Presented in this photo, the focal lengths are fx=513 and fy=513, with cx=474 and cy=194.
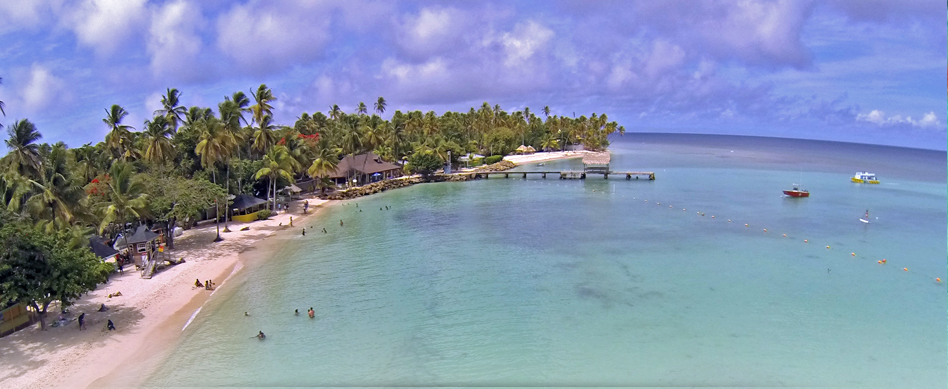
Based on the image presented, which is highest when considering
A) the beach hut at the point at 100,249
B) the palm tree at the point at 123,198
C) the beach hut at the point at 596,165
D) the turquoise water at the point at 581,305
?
the beach hut at the point at 596,165

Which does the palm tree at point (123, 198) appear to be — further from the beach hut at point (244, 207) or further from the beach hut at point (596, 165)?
the beach hut at point (596, 165)

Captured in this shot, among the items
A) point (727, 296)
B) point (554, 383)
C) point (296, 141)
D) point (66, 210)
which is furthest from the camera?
point (296, 141)

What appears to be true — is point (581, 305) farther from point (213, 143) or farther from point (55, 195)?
point (213, 143)

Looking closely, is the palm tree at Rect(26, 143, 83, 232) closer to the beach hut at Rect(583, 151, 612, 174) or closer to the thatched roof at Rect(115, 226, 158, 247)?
the thatched roof at Rect(115, 226, 158, 247)

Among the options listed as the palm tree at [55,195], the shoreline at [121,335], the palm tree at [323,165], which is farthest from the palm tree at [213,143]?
the palm tree at [323,165]

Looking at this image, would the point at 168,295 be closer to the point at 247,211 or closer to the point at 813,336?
the point at 247,211

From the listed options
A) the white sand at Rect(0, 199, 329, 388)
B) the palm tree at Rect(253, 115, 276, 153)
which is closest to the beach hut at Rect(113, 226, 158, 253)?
the white sand at Rect(0, 199, 329, 388)

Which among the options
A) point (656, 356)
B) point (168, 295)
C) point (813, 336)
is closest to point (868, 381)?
point (813, 336)

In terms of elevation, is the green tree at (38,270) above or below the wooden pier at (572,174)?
below
